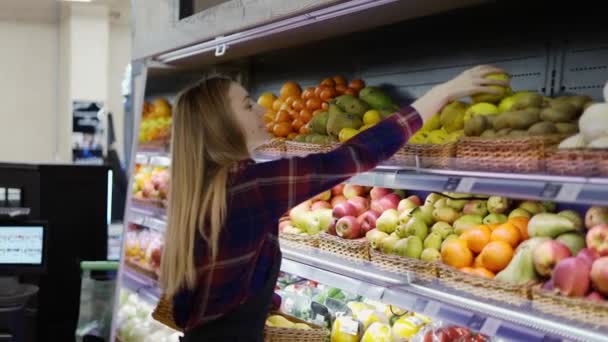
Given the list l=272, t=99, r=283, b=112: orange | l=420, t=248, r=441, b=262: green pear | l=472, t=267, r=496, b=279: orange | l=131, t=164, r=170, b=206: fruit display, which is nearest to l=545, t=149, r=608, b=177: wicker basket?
l=472, t=267, r=496, b=279: orange

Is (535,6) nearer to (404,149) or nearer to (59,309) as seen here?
(404,149)

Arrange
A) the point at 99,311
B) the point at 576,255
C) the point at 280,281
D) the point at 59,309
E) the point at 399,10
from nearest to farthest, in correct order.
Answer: the point at 576,255, the point at 399,10, the point at 280,281, the point at 99,311, the point at 59,309

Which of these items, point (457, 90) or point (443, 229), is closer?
point (457, 90)

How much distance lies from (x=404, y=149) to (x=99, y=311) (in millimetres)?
2423

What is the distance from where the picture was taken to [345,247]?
2.00m

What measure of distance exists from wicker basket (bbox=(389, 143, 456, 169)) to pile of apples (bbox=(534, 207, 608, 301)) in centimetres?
32

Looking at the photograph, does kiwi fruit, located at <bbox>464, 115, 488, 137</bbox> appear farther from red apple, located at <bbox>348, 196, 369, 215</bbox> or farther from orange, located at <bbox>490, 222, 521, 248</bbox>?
red apple, located at <bbox>348, 196, 369, 215</bbox>

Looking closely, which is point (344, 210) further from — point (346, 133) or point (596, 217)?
point (596, 217)

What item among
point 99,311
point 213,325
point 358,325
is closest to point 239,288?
point 213,325

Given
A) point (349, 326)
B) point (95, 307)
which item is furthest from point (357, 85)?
point (95, 307)

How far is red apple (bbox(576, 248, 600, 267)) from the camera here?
1429 millimetres

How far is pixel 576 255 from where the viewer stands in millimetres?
1507

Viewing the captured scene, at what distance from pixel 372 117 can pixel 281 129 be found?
0.45 metres

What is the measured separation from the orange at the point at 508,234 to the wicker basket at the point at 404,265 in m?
0.18
